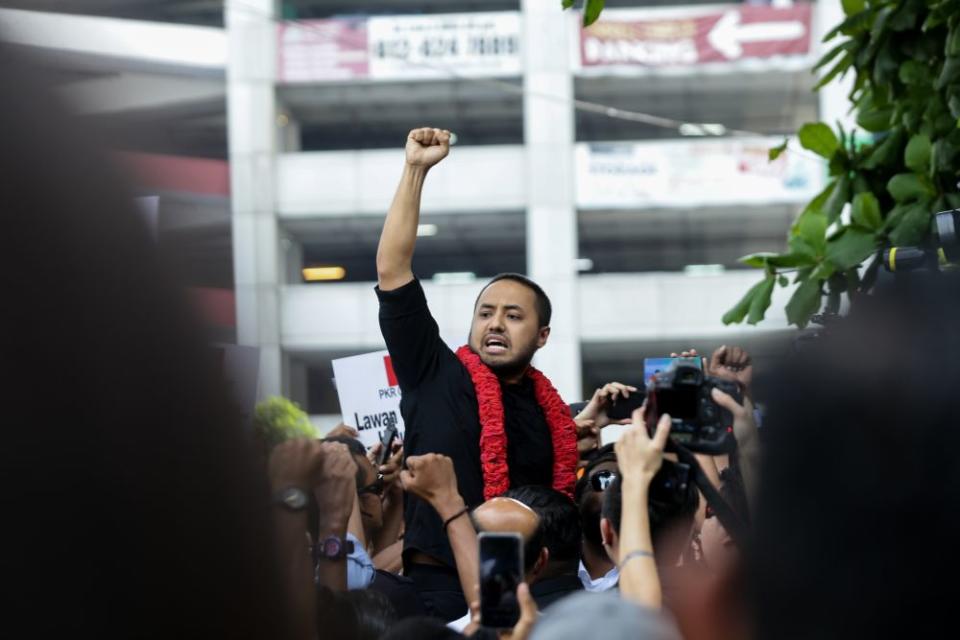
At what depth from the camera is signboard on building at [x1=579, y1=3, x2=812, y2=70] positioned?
69.3 ft

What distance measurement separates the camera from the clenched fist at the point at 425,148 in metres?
2.94

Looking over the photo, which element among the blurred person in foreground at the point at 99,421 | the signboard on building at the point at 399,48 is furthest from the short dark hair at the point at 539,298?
the signboard on building at the point at 399,48

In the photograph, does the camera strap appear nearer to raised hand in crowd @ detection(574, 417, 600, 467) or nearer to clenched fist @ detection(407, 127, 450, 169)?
clenched fist @ detection(407, 127, 450, 169)

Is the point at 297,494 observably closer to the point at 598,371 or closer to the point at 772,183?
the point at 772,183

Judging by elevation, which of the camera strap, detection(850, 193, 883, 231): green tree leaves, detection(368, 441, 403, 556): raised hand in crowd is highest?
detection(850, 193, 883, 231): green tree leaves

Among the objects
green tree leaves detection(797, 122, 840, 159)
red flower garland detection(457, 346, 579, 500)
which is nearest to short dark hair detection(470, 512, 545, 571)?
red flower garland detection(457, 346, 579, 500)

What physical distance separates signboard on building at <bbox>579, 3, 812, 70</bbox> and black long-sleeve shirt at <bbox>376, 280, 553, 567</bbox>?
61.6 feet

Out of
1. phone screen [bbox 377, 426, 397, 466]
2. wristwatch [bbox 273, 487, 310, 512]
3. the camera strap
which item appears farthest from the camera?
phone screen [bbox 377, 426, 397, 466]

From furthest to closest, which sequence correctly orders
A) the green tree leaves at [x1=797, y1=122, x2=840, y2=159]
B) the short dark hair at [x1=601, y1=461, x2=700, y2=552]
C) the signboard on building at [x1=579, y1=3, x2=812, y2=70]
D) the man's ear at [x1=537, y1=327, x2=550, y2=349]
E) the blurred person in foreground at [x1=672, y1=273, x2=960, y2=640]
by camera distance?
1. the signboard on building at [x1=579, y1=3, x2=812, y2=70]
2. the green tree leaves at [x1=797, y1=122, x2=840, y2=159]
3. the man's ear at [x1=537, y1=327, x2=550, y2=349]
4. the short dark hair at [x1=601, y1=461, x2=700, y2=552]
5. the blurred person in foreground at [x1=672, y1=273, x2=960, y2=640]

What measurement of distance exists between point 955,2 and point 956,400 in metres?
3.04

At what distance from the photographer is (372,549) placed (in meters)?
3.85

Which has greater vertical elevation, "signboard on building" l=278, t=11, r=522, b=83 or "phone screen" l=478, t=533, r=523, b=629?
"signboard on building" l=278, t=11, r=522, b=83

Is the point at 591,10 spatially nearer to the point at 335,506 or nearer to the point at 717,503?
the point at 335,506

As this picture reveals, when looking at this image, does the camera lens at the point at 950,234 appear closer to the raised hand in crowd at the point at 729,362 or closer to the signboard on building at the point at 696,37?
the raised hand in crowd at the point at 729,362
